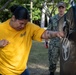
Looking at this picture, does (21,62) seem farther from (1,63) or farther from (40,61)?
(40,61)

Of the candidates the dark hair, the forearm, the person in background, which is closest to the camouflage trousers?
the person in background

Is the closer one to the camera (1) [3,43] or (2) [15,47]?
(1) [3,43]

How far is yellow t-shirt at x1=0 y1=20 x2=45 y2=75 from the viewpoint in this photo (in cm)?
402

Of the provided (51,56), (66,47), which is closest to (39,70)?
(51,56)

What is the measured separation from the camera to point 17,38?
403cm

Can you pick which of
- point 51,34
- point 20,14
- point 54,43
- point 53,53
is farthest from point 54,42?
point 20,14

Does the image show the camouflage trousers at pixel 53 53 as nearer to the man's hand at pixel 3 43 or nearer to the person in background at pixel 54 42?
the person in background at pixel 54 42

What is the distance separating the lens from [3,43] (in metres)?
3.86

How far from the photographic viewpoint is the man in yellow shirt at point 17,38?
396 cm

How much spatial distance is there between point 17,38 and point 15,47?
0.37 feet

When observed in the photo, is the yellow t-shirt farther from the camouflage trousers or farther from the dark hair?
the camouflage trousers

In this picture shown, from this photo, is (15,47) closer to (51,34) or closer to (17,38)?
(17,38)

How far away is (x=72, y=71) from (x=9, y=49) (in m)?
0.82

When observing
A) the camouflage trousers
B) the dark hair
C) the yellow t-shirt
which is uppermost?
the dark hair
